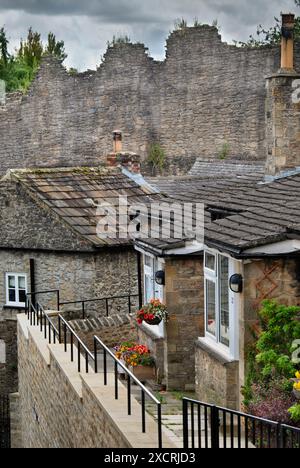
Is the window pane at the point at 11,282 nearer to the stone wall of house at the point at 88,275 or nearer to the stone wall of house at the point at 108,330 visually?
the stone wall of house at the point at 88,275

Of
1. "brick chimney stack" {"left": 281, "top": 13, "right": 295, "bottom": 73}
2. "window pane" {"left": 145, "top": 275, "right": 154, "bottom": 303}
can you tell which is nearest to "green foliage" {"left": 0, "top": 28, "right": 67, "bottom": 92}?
"brick chimney stack" {"left": 281, "top": 13, "right": 295, "bottom": 73}

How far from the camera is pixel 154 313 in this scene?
16.6 meters

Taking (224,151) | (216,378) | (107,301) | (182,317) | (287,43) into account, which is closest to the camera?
(216,378)

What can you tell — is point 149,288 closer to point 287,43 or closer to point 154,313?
point 154,313

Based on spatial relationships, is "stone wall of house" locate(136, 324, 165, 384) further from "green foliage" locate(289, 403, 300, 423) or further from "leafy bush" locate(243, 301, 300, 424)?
"green foliage" locate(289, 403, 300, 423)

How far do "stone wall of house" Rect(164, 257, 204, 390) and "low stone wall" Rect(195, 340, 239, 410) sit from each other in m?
1.43

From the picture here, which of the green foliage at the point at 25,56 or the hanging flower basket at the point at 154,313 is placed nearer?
the hanging flower basket at the point at 154,313

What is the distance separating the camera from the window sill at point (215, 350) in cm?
1410

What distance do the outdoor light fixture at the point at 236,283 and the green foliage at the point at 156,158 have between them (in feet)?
89.3

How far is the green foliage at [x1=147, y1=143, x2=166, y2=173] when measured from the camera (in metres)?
40.9

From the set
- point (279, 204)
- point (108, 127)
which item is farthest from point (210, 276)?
point (108, 127)

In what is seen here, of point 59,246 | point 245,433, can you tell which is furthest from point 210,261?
point 59,246

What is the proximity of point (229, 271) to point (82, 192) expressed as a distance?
11.7m

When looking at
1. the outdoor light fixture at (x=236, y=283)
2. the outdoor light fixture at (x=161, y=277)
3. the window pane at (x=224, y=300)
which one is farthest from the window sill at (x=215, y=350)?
the outdoor light fixture at (x=161, y=277)
